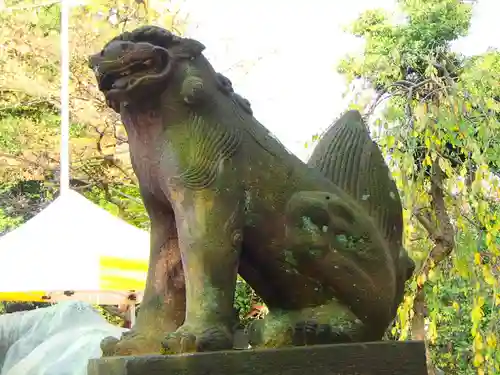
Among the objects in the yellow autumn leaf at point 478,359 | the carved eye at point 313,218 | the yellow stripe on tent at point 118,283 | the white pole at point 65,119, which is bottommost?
the yellow autumn leaf at point 478,359

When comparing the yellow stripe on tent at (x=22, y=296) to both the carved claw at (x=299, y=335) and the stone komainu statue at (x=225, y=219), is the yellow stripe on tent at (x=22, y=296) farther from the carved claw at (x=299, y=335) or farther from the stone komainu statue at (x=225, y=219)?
the carved claw at (x=299, y=335)

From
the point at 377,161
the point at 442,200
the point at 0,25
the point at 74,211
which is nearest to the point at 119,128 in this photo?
the point at 0,25

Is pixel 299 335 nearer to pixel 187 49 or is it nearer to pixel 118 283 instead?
pixel 187 49

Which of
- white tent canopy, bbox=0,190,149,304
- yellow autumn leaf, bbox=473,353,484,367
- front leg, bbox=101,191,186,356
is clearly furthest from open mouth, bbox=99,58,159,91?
white tent canopy, bbox=0,190,149,304

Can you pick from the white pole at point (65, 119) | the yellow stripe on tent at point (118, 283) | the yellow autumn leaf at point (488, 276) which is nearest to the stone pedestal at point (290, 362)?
the yellow autumn leaf at point (488, 276)

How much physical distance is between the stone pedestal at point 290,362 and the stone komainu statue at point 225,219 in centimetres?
5

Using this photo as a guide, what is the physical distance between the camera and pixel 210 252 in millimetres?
1550

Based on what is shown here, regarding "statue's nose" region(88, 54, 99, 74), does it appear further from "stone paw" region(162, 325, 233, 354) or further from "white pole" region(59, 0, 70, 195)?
"white pole" region(59, 0, 70, 195)

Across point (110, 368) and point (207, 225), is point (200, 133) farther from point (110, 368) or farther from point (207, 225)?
point (110, 368)

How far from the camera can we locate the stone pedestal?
1398 millimetres

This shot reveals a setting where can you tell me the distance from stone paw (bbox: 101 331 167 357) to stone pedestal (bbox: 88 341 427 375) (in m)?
0.06

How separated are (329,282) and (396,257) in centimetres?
26

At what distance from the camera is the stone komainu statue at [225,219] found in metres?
1.58

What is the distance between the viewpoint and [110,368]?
146cm
